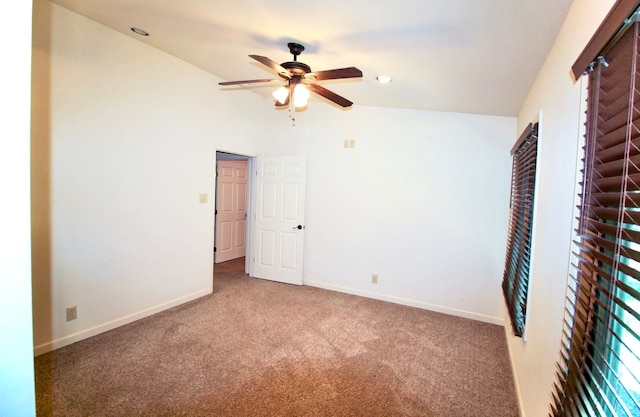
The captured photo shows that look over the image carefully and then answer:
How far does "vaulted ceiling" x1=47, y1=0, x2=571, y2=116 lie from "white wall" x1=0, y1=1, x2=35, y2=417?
160 cm

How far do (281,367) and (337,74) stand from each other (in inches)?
94.0

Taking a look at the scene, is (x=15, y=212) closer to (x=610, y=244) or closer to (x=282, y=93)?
(x=610, y=244)

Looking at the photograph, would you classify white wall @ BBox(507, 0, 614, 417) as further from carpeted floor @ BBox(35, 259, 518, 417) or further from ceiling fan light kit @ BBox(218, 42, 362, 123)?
ceiling fan light kit @ BBox(218, 42, 362, 123)

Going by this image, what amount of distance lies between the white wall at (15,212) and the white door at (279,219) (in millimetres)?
4021

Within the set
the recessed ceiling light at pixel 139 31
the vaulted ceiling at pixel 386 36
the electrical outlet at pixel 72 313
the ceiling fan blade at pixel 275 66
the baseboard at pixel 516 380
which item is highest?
the recessed ceiling light at pixel 139 31

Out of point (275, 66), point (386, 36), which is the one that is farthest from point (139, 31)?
point (386, 36)

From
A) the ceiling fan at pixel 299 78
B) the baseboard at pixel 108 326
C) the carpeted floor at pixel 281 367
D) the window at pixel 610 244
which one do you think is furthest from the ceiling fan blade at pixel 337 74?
the baseboard at pixel 108 326

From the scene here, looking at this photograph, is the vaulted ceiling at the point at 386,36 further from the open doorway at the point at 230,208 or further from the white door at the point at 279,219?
the open doorway at the point at 230,208

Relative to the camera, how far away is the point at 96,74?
2.89m

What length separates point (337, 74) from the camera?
2266 millimetres

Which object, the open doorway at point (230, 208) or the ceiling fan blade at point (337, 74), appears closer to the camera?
the ceiling fan blade at point (337, 74)

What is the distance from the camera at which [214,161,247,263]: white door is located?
19.7ft

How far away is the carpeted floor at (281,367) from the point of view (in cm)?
219

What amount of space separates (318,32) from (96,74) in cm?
214
